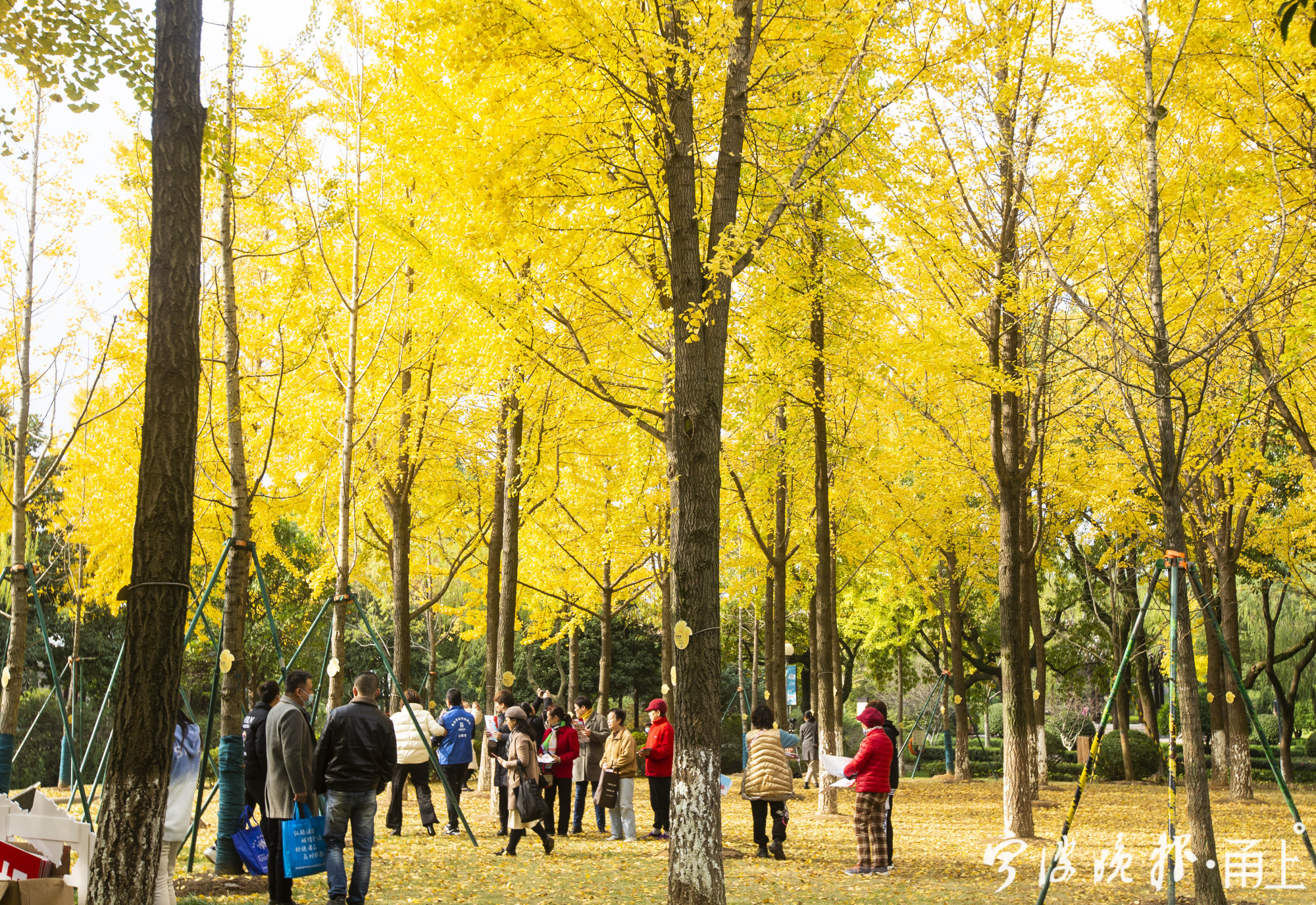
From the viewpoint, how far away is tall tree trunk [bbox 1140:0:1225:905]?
7.43 metres

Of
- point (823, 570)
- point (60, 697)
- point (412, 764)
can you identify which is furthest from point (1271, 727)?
point (60, 697)

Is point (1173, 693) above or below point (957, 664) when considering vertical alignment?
above

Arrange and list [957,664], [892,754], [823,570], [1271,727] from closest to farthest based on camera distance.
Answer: [892,754] < [823,570] < [957,664] < [1271,727]

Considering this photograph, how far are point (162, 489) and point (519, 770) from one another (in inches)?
221

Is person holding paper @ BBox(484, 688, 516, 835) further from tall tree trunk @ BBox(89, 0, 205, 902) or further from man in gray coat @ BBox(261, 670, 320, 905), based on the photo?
tall tree trunk @ BBox(89, 0, 205, 902)

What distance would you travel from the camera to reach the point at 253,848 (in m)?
7.68

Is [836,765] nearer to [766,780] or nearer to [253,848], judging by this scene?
[766,780]

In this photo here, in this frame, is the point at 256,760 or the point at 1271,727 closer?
the point at 256,760

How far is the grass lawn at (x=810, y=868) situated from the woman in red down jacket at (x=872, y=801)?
26cm

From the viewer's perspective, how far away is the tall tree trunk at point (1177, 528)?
7.43m

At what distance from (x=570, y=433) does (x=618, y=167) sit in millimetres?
10109

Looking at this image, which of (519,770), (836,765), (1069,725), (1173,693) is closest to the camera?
(1173,693)

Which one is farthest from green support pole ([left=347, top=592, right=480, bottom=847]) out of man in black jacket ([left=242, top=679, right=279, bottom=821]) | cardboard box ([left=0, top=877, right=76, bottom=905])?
cardboard box ([left=0, top=877, right=76, bottom=905])

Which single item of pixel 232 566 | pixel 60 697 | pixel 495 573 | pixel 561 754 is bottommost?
pixel 561 754
